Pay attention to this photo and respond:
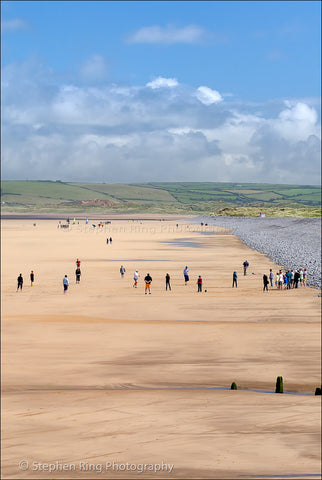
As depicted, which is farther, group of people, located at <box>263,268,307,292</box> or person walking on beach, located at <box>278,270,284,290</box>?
person walking on beach, located at <box>278,270,284,290</box>

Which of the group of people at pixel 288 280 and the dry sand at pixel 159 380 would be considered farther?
the group of people at pixel 288 280

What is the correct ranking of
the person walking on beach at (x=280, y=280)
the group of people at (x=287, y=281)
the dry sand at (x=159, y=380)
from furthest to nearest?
the person walking on beach at (x=280, y=280), the group of people at (x=287, y=281), the dry sand at (x=159, y=380)

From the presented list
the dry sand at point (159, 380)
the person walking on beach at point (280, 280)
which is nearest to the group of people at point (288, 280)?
the person walking on beach at point (280, 280)

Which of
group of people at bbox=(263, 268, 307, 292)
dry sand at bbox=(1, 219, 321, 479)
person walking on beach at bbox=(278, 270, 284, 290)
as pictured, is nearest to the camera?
dry sand at bbox=(1, 219, 321, 479)

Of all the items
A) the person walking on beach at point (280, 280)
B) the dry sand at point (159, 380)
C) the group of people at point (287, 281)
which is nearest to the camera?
the dry sand at point (159, 380)

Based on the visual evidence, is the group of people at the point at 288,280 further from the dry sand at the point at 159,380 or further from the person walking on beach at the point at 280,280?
the dry sand at the point at 159,380

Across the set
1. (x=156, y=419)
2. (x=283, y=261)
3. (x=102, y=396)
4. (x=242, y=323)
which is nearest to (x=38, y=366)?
(x=102, y=396)

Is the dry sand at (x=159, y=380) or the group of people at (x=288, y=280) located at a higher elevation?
the group of people at (x=288, y=280)

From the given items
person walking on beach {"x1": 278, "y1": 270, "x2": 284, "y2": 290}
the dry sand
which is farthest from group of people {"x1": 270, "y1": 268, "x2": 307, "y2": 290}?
the dry sand

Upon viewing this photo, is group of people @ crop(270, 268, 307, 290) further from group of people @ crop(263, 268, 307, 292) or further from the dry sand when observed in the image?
the dry sand
